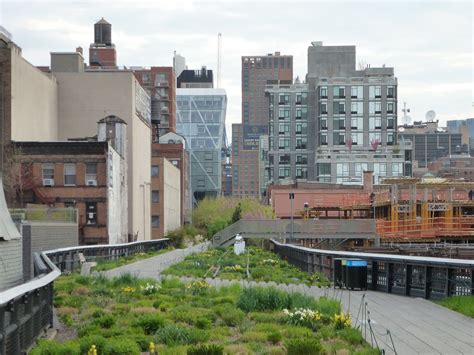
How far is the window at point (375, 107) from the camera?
141 metres

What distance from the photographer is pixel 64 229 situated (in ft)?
152

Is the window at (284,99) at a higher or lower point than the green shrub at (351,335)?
higher

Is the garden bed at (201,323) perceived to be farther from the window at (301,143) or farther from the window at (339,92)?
the window at (301,143)

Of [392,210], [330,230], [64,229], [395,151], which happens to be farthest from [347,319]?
[395,151]

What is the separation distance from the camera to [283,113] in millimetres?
151250

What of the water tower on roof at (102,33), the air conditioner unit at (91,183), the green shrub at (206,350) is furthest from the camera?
the water tower on roof at (102,33)

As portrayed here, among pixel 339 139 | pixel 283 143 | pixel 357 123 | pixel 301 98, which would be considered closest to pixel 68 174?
pixel 339 139

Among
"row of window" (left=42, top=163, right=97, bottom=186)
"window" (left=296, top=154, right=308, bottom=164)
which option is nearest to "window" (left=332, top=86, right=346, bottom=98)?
"window" (left=296, top=154, right=308, bottom=164)

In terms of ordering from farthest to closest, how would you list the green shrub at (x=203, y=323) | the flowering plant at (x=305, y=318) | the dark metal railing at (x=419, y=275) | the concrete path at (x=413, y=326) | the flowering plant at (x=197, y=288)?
the flowering plant at (x=197, y=288) → the dark metal railing at (x=419, y=275) → the green shrub at (x=203, y=323) → the flowering plant at (x=305, y=318) → the concrete path at (x=413, y=326)

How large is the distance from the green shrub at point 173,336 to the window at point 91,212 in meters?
53.4

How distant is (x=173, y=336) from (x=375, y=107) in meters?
131

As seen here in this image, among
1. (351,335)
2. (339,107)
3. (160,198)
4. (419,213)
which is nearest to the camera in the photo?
(351,335)

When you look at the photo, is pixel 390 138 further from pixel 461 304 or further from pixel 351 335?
pixel 351 335

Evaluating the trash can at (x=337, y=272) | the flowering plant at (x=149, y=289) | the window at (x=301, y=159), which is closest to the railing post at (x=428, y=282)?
the trash can at (x=337, y=272)
